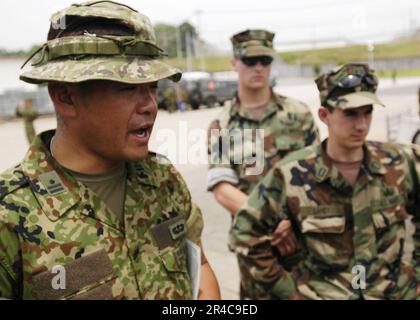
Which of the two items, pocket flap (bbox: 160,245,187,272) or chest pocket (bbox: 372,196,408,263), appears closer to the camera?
pocket flap (bbox: 160,245,187,272)

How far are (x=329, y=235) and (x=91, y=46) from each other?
1377mm

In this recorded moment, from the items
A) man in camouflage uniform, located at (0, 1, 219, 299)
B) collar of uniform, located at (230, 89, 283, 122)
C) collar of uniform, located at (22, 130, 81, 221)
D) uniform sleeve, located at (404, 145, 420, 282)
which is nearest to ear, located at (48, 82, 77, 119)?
man in camouflage uniform, located at (0, 1, 219, 299)

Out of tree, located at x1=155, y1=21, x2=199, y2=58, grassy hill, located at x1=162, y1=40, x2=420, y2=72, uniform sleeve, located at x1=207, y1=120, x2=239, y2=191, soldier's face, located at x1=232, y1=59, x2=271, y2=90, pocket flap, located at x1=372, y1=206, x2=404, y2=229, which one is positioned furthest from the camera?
grassy hill, located at x1=162, y1=40, x2=420, y2=72

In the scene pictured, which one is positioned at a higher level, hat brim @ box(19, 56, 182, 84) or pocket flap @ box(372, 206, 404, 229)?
hat brim @ box(19, 56, 182, 84)

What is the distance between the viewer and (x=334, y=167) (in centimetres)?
204

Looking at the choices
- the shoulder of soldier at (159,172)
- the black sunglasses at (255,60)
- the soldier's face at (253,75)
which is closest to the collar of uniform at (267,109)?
the soldier's face at (253,75)

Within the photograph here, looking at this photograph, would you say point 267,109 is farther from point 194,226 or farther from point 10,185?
point 10,185

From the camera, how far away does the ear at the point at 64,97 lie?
1327 millimetres

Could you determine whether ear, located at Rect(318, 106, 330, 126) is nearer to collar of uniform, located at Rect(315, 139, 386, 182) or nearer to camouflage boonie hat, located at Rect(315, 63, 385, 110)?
camouflage boonie hat, located at Rect(315, 63, 385, 110)

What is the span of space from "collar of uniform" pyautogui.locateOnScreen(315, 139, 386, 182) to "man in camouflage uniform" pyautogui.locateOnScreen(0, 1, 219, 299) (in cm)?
93

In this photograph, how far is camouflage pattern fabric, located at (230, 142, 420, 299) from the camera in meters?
1.97

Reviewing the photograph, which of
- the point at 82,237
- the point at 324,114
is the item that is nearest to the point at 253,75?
the point at 324,114

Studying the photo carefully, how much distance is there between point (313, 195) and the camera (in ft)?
6.77
